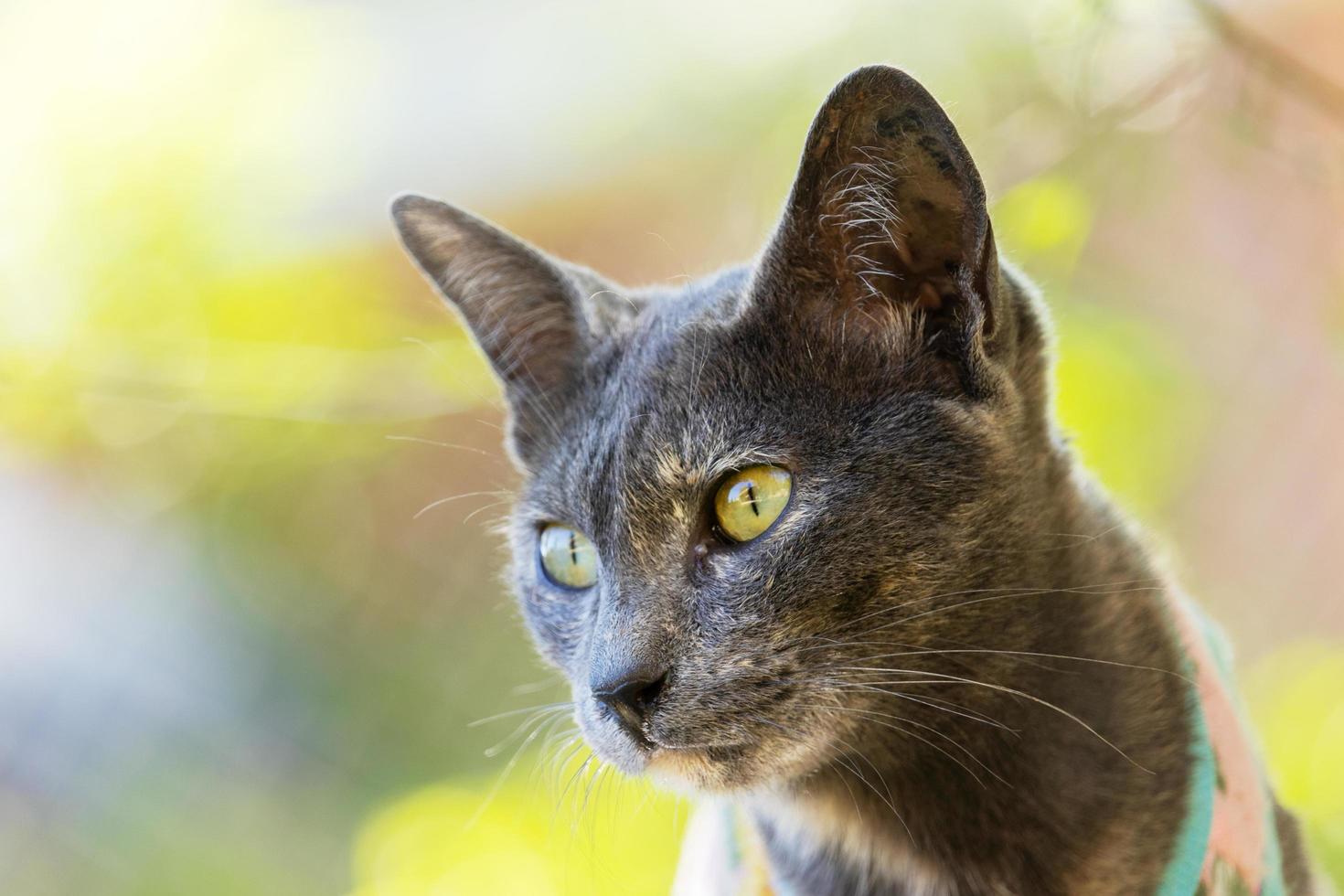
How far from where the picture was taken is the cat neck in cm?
86

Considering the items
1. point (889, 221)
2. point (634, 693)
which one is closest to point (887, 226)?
point (889, 221)

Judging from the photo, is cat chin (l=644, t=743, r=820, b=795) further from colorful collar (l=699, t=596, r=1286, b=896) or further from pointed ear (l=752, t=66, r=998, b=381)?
pointed ear (l=752, t=66, r=998, b=381)

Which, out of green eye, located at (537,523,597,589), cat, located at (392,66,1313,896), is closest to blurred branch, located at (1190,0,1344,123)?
cat, located at (392,66,1313,896)

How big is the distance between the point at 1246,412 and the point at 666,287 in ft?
3.84

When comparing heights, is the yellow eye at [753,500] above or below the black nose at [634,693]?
above

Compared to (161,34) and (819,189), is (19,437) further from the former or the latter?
(819,189)

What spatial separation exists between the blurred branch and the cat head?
0.65 m

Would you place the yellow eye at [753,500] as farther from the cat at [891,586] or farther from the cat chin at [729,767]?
the cat chin at [729,767]

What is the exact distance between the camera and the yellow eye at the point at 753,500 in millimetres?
820

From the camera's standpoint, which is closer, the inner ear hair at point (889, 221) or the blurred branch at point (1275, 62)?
the inner ear hair at point (889, 221)

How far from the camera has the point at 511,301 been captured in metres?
1.09

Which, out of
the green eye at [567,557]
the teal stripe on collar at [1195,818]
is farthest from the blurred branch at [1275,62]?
the green eye at [567,557]

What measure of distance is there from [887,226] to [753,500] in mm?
219

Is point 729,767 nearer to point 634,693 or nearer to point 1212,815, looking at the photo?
point 634,693
